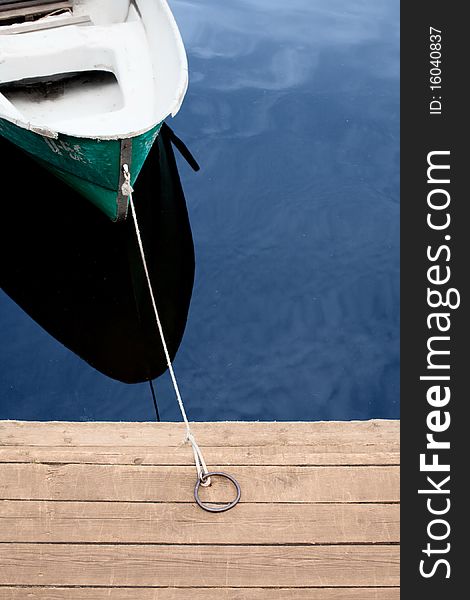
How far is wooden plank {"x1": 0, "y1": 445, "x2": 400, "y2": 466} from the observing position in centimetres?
235

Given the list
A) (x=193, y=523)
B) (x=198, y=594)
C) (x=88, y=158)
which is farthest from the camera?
(x=88, y=158)

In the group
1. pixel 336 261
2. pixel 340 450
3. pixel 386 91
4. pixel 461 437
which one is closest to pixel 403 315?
pixel 336 261

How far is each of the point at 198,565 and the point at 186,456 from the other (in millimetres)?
419

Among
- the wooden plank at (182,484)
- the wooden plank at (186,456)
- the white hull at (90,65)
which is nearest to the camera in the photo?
the wooden plank at (182,484)

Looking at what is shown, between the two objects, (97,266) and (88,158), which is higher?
(88,158)

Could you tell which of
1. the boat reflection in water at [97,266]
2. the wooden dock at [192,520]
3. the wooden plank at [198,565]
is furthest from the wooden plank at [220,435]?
the boat reflection in water at [97,266]

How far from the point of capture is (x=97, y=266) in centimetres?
439

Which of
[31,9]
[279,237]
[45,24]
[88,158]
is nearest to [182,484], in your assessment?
[88,158]

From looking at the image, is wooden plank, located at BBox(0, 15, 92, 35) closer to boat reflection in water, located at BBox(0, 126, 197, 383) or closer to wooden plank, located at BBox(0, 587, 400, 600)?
boat reflection in water, located at BBox(0, 126, 197, 383)

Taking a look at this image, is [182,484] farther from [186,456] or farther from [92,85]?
[92,85]

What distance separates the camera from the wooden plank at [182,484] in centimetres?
225

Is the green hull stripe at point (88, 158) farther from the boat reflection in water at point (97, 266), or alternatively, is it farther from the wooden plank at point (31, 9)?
the wooden plank at point (31, 9)

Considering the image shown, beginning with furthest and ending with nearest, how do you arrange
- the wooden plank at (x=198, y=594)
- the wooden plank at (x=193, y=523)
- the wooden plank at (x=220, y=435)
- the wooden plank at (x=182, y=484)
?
the wooden plank at (x=220, y=435)
the wooden plank at (x=182, y=484)
the wooden plank at (x=193, y=523)
the wooden plank at (x=198, y=594)

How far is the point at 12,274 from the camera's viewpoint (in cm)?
443
